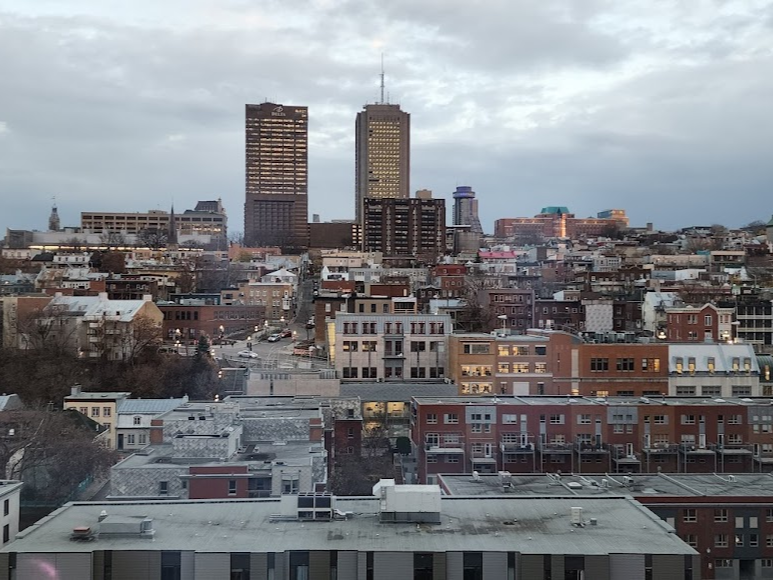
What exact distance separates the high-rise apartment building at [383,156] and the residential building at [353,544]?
169m

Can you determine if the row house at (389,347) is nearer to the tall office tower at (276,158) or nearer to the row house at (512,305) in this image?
the row house at (512,305)

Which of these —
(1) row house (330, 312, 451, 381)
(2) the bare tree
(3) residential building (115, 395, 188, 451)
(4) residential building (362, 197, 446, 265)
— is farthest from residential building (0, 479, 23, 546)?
(4) residential building (362, 197, 446, 265)

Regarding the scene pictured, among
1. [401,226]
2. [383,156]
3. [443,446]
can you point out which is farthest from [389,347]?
[383,156]

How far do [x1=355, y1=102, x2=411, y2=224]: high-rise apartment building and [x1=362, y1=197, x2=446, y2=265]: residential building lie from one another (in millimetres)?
49758

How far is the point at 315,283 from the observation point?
92.2m

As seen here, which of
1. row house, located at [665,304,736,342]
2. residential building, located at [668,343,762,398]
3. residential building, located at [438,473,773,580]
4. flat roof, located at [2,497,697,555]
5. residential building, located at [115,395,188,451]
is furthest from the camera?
row house, located at [665,304,736,342]

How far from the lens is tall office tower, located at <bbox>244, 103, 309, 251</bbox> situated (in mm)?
190750

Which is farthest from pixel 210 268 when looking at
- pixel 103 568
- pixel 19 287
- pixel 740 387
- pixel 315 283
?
pixel 103 568

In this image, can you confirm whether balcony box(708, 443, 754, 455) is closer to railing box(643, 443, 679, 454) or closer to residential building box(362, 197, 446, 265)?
railing box(643, 443, 679, 454)

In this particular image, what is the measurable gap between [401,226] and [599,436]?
10392 cm

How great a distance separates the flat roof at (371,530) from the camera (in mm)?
19094

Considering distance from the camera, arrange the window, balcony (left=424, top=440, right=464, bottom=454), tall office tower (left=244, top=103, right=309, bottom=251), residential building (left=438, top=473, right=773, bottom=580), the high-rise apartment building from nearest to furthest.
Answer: residential building (left=438, top=473, right=773, bottom=580), balcony (left=424, top=440, right=464, bottom=454), the window, the high-rise apartment building, tall office tower (left=244, top=103, right=309, bottom=251)

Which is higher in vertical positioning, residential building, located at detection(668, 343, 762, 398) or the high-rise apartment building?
the high-rise apartment building

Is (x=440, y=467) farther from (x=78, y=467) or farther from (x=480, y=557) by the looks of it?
(x=480, y=557)
